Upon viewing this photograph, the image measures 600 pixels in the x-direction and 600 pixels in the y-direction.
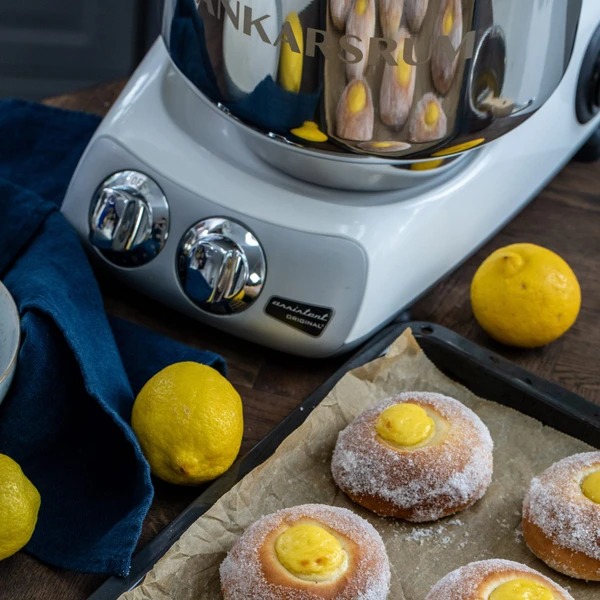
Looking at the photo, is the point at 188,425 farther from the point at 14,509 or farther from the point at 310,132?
the point at 310,132

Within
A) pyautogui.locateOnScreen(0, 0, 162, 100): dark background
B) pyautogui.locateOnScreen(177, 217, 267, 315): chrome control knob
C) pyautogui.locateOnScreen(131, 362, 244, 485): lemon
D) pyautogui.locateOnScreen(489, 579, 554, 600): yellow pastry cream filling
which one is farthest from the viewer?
pyautogui.locateOnScreen(0, 0, 162, 100): dark background

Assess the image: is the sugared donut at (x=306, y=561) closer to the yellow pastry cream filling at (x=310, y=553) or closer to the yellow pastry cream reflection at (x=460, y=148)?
the yellow pastry cream filling at (x=310, y=553)

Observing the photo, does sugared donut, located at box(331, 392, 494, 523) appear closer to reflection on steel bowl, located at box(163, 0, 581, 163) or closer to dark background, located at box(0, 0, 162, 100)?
reflection on steel bowl, located at box(163, 0, 581, 163)

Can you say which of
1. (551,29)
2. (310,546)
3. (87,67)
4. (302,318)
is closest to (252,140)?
(302,318)

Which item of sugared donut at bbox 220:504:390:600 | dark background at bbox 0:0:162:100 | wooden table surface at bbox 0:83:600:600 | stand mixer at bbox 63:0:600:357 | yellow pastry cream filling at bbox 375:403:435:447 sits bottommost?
dark background at bbox 0:0:162:100

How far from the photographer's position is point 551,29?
2.33 feet

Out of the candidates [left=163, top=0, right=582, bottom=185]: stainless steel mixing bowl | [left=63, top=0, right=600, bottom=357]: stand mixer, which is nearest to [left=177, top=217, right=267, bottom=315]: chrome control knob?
[left=63, top=0, right=600, bottom=357]: stand mixer

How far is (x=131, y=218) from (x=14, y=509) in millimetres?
314

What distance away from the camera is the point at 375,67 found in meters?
0.67

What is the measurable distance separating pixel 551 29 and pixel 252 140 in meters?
0.28

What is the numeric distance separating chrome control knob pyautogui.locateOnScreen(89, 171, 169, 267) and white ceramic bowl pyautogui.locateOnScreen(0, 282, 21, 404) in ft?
0.45

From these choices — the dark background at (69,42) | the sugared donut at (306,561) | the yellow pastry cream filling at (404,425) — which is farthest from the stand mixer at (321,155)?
the dark background at (69,42)

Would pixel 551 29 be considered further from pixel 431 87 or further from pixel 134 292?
pixel 134 292

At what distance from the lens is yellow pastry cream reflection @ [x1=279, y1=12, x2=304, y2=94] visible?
667 millimetres
